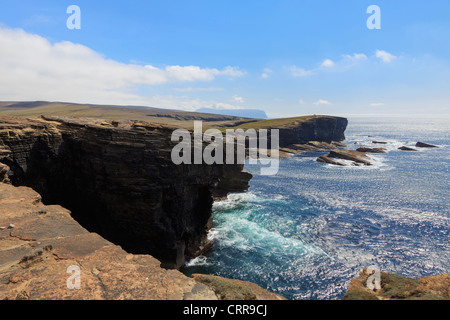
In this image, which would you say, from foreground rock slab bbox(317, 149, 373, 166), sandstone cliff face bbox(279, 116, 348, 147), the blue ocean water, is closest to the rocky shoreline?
the blue ocean water

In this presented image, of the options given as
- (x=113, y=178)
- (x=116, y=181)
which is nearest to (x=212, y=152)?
(x=116, y=181)

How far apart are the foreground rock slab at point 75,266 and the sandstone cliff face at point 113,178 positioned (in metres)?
14.4

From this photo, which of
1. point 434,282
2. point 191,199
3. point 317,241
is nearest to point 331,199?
point 317,241

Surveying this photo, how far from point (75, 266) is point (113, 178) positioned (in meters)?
18.6

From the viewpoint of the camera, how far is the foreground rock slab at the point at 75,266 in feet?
22.9

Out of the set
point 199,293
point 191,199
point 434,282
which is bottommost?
point 191,199

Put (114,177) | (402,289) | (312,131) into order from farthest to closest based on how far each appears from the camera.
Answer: (312,131) → (114,177) → (402,289)

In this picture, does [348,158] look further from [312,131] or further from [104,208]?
[104,208]

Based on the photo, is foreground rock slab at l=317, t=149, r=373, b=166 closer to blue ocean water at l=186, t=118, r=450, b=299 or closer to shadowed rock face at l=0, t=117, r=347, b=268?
blue ocean water at l=186, t=118, r=450, b=299

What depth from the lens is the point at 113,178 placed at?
83.3 ft

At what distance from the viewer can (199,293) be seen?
7320 millimetres

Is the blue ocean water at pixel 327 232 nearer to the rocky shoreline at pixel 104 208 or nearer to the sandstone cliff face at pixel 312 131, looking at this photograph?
the rocky shoreline at pixel 104 208
